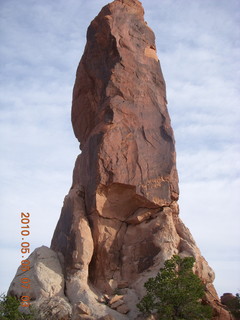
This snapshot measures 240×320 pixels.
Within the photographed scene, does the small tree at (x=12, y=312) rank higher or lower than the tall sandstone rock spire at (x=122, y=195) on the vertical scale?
lower

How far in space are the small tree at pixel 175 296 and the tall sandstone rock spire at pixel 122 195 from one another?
1.26m

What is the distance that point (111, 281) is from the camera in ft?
63.3

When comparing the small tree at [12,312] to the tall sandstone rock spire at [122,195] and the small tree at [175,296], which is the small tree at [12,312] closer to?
the tall sandstone rock spire at [122,195]

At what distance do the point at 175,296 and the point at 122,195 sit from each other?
591 centimetres

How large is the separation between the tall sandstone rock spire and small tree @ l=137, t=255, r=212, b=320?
1.26m

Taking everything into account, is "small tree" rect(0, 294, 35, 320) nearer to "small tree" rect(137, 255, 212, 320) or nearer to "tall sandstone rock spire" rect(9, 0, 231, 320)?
"tall sandstone rock spire" rect(9, 0, 231, 320)

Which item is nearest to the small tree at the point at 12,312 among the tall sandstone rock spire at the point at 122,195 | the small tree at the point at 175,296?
the tall sandstone rock spire at the point at 122,195

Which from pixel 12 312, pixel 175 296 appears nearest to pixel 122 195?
pixel 175 296

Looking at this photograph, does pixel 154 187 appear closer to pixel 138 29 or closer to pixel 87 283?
pixel 87 283

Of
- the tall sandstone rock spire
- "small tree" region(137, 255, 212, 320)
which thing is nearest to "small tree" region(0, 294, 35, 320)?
the tall sandstone rock spire

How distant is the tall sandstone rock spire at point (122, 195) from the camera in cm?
1883

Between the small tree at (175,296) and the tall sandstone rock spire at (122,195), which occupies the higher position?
the tall sandstone rock spire at (122,195)

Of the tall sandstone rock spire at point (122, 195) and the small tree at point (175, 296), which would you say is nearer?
the small tree at point (175, 296)

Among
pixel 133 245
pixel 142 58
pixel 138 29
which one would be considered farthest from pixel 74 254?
pixel 138 29
